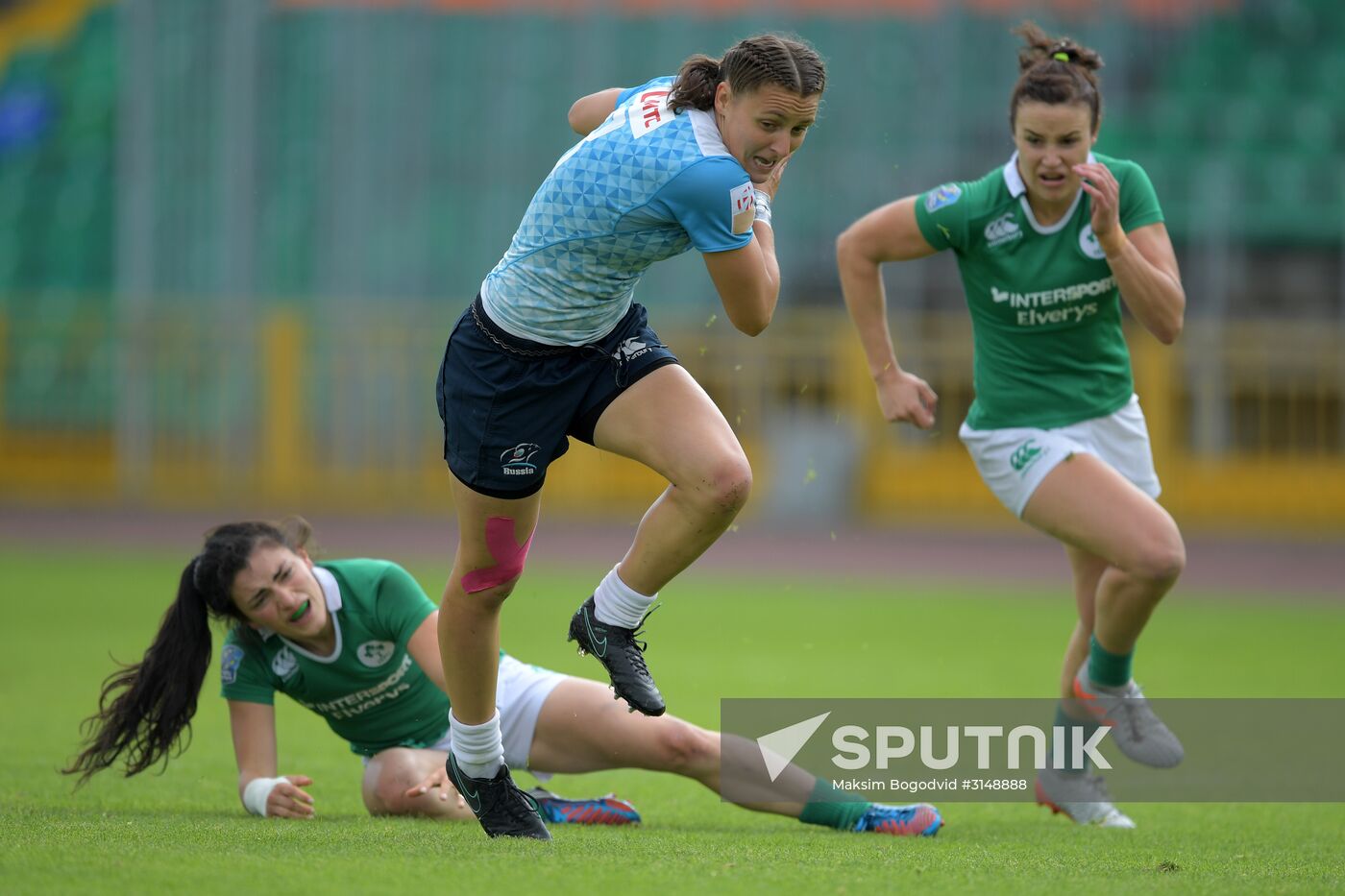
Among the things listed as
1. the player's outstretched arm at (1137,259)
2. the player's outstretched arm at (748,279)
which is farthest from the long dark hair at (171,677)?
the player's outstretched arm at (1137,259)

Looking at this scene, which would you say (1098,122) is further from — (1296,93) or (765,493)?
(1296,93)

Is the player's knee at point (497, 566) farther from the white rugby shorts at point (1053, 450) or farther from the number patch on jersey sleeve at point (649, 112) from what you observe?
the white rugby shorts at point (1053, 450)

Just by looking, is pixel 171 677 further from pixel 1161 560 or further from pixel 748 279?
pixel 1161 560

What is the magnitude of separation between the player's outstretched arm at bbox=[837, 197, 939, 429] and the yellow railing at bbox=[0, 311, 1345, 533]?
11198mm

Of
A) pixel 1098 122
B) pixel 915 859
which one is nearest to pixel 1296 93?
pixel 1098 122

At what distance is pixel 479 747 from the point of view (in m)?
4.56

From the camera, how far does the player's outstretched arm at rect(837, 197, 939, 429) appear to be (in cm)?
540

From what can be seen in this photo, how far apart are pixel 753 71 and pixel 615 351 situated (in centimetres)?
85

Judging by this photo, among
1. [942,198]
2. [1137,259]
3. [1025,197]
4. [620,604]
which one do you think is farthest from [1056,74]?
[620,604]

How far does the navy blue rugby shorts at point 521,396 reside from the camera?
428 cm

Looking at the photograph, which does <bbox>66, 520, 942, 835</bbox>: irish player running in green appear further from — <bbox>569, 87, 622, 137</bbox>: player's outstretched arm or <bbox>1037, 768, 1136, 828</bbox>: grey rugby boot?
<bbox>569, 87, 622, 137</bbox>: player's outstretched arm

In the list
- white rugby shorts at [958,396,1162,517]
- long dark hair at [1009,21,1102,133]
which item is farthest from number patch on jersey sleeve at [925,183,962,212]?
white rugby shorts at [958,396,1162,517]

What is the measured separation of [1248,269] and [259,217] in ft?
38.0

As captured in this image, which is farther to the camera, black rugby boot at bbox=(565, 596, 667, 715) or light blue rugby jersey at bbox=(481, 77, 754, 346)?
black rugby boot at bbox=(565, 596, 667, 715)
